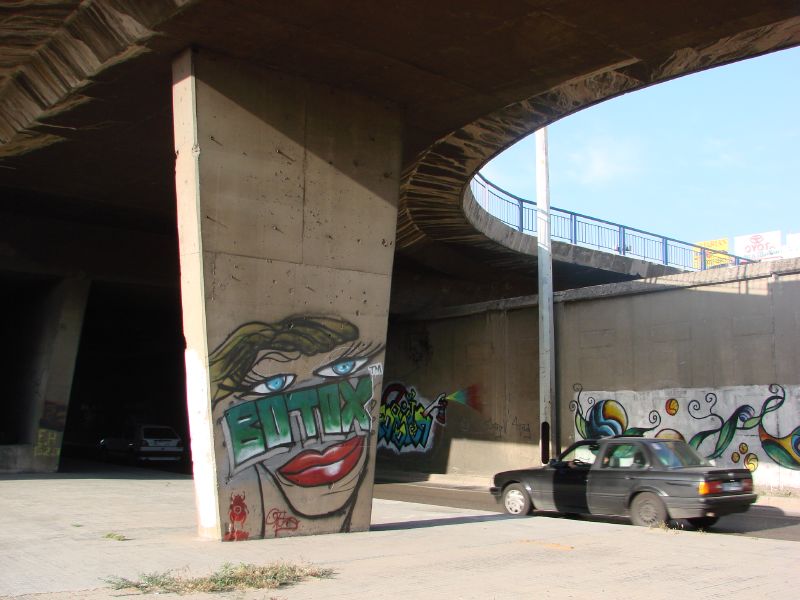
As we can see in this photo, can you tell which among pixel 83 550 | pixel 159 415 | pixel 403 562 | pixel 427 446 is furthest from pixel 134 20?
pixel 159 415

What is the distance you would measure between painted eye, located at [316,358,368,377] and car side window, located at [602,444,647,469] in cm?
518

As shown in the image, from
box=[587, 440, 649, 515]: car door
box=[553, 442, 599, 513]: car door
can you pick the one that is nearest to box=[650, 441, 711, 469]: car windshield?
box=[587, 440, 649, 515]: car door

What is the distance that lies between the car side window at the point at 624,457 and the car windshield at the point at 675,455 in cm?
26

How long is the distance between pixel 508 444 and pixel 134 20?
748 inches

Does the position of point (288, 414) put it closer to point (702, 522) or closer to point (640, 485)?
A: point (640, 485)

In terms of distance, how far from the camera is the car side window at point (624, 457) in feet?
44.6

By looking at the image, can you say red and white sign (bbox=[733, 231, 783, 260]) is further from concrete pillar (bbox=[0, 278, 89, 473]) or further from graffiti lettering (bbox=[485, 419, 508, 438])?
concrete pillar (bbox=[0, 278, 89, 473])

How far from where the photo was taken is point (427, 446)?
2888 cm

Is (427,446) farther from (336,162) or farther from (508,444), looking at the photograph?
(336,162)

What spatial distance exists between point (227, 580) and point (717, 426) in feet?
53.5

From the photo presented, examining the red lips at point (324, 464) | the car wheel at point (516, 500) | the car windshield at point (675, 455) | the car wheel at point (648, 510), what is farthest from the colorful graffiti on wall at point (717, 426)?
the red lips at point (324, 464)

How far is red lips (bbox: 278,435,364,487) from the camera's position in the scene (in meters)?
10.6

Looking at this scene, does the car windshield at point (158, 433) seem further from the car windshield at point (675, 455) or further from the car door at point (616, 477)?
the car windshield at point (675, 455)

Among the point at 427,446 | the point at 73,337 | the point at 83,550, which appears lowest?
the point at 83,550
